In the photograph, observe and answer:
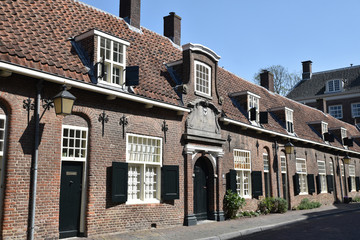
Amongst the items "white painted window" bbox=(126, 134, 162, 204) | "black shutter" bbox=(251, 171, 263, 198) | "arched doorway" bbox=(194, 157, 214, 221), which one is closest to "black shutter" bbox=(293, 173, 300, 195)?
"black shutter" bbox=(251, 171, 263, 198)

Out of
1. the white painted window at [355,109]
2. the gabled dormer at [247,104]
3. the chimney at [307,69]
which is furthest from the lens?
the chimney at [307,69]

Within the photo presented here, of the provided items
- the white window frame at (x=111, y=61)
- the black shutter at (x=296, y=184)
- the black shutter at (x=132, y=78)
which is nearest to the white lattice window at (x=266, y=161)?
the black shutter at (x=296, y=184)

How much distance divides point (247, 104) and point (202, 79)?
430cm

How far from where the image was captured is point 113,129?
11.1m

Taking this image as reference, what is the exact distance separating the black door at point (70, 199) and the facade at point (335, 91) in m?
35.2

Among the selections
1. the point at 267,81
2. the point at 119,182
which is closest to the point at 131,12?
the point at 119,182

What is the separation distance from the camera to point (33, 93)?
9219mm

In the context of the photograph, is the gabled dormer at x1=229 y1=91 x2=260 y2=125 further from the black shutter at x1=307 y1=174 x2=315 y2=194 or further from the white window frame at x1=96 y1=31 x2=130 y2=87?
the white window frame at x1=96 y1=31 x2=130 y2=87

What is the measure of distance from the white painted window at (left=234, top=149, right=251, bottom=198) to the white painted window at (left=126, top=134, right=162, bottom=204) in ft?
17.5

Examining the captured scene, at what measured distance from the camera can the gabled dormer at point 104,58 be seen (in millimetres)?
10977

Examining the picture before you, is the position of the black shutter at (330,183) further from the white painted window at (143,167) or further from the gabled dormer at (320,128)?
the white painted window at (143,167)

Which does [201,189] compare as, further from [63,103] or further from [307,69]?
[307,69]

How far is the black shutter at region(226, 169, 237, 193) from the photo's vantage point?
51.3 feet

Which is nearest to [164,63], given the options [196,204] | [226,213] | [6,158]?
[196,204]
